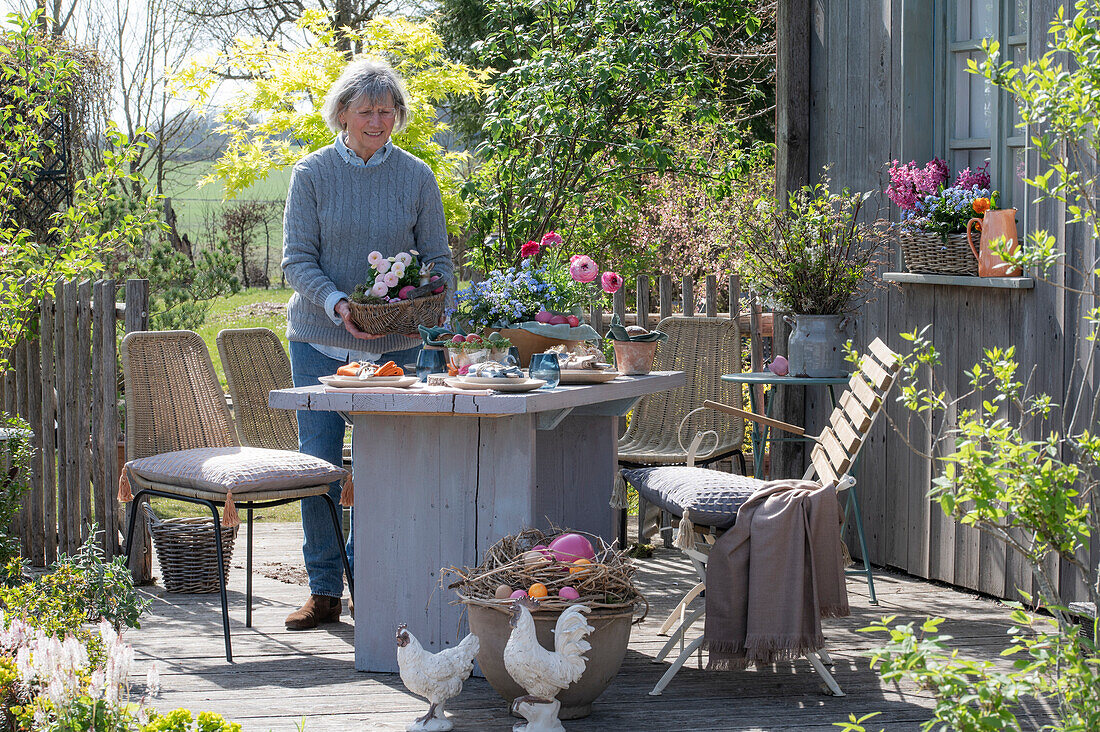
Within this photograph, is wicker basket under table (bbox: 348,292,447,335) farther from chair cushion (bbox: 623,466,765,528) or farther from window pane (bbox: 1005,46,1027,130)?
window pane (bbox: 1005,46,1027,130)

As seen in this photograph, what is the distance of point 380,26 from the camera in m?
7.71

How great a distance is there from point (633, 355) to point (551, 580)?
3.61 ft

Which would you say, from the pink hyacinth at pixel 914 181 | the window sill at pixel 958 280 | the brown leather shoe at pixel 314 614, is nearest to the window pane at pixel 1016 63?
the pink hyacinth at pixel 914 181

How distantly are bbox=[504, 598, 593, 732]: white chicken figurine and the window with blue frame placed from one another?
230cm

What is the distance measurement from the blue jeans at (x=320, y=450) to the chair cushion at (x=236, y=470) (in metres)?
0.14

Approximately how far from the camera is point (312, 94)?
7.74 meters

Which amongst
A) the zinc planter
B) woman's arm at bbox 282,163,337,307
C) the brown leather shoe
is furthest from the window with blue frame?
the brown leather shoe

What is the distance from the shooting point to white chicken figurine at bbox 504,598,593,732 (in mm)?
2965

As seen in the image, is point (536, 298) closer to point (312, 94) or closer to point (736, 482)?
point (736, 482)

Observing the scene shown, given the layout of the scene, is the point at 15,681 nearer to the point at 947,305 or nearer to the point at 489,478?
the point at 489,478

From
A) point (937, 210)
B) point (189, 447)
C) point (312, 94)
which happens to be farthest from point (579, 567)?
point (312, 94)

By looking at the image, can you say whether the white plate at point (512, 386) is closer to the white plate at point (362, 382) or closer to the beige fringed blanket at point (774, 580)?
the white plate at point (362, 382)

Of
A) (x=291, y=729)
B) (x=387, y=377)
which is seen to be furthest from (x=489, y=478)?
(x=291, y=729)

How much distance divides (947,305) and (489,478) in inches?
80.8
